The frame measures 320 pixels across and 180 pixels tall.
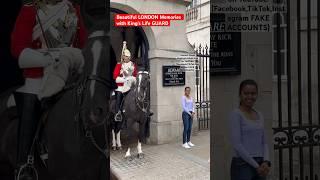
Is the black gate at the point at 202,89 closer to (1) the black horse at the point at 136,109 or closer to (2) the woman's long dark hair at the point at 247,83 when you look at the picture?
(1) the black horse at the point at 136,109

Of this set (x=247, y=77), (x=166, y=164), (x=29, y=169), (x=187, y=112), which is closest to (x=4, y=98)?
(x=29, y=169)

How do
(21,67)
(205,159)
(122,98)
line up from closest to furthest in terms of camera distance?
(21,67)
(205,159)
(122,98)

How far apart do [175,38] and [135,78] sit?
6.01ft

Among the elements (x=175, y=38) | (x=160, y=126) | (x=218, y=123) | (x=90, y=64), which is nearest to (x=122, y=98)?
(x=160, y=126)

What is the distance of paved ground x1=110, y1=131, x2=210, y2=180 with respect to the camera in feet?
18.0

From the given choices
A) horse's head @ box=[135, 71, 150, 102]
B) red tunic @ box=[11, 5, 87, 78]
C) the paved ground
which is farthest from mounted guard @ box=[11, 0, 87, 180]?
horse's head @ box=[135, 71, 150, 102]

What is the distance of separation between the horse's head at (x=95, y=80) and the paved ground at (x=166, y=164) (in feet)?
7.38

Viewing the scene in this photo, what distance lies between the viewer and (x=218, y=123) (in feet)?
10.4

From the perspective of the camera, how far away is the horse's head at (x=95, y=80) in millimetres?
2561

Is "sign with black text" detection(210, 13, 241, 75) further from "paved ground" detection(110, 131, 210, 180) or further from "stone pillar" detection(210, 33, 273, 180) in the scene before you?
"paved ground" detection(110, 131, 210, 180)

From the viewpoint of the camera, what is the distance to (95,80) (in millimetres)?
2584

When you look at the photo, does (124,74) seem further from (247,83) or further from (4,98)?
(4,98)

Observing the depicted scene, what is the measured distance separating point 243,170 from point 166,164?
126 inches

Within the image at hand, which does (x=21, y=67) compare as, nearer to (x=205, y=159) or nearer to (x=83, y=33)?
(x=83, y=33)
